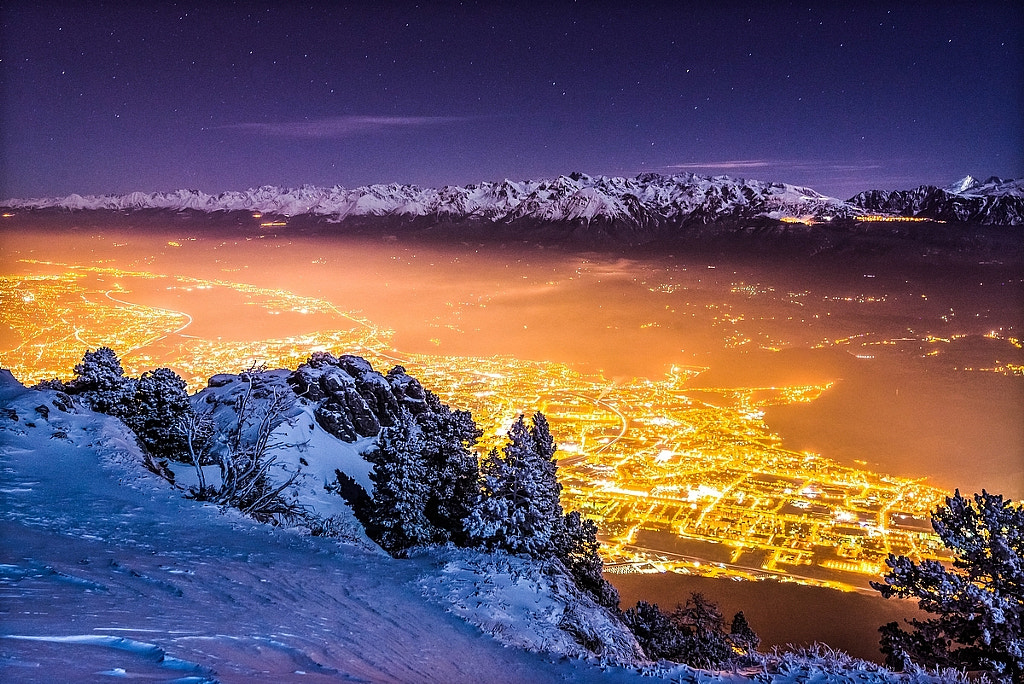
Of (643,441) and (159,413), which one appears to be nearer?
(159,413)

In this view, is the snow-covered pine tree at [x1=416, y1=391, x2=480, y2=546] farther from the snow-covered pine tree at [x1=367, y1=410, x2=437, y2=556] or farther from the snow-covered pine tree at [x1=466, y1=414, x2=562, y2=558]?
the snow-covered pine tree at [x1=466, y1=414, x2=562, y2=558]

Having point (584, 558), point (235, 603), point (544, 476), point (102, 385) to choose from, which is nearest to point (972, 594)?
point (544, 476)

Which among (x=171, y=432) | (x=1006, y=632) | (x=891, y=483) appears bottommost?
(x=891, y=483)

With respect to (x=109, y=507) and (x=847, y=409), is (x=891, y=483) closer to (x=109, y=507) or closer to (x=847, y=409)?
(x=847, y=409)

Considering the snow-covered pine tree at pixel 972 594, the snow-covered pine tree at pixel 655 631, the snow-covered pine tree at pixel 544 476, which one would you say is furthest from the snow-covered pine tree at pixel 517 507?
the snow-covered pine tree at pixel 972 594

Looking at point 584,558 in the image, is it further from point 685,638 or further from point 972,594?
point 972,594

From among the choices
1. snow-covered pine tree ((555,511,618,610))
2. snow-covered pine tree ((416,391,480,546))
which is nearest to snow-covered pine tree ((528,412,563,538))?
snow-covered pine tree ((555,511,618,610))

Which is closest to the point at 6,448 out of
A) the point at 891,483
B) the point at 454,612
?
the point at 454,612
